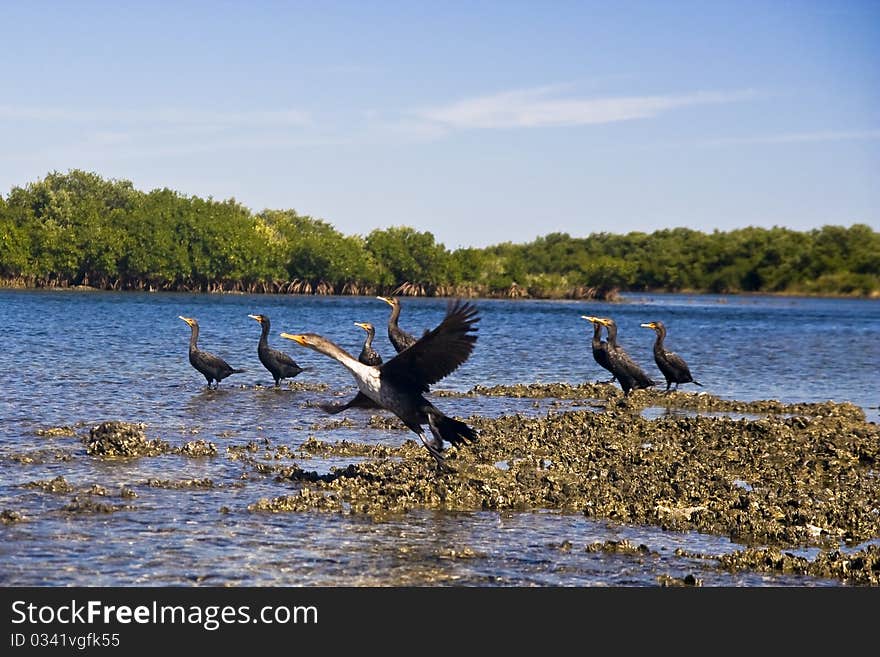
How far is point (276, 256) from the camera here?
135250 mm

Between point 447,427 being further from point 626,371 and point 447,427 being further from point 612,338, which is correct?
point 612,338

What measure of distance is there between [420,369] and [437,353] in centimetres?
34

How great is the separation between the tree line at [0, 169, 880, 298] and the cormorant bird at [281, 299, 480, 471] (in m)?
103

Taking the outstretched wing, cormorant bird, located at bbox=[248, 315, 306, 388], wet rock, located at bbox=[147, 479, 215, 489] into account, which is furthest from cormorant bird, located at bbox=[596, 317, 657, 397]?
wet rock, located at bbox=[147, 479, 215, 489]

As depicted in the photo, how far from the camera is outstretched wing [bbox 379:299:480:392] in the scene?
12.3m

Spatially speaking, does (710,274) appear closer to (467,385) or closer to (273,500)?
A: (467,385)

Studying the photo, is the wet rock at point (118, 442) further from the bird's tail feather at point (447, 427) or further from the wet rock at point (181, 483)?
the bird's tail feather at point (447, 427)

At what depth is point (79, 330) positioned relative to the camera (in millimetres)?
44094

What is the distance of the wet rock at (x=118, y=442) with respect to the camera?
14.3 meters

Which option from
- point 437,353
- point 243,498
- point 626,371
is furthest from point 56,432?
point 626,371

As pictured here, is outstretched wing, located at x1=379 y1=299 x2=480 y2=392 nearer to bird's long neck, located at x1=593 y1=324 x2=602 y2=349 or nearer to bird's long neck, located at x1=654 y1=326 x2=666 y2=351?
bird's long neck, located at x1=593 y1=324 x2=602 y2=349

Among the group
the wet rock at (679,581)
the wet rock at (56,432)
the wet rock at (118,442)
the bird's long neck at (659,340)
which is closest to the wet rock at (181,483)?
the wet rock at (118,442)

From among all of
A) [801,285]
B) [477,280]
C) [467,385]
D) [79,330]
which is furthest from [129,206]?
[467,385]
